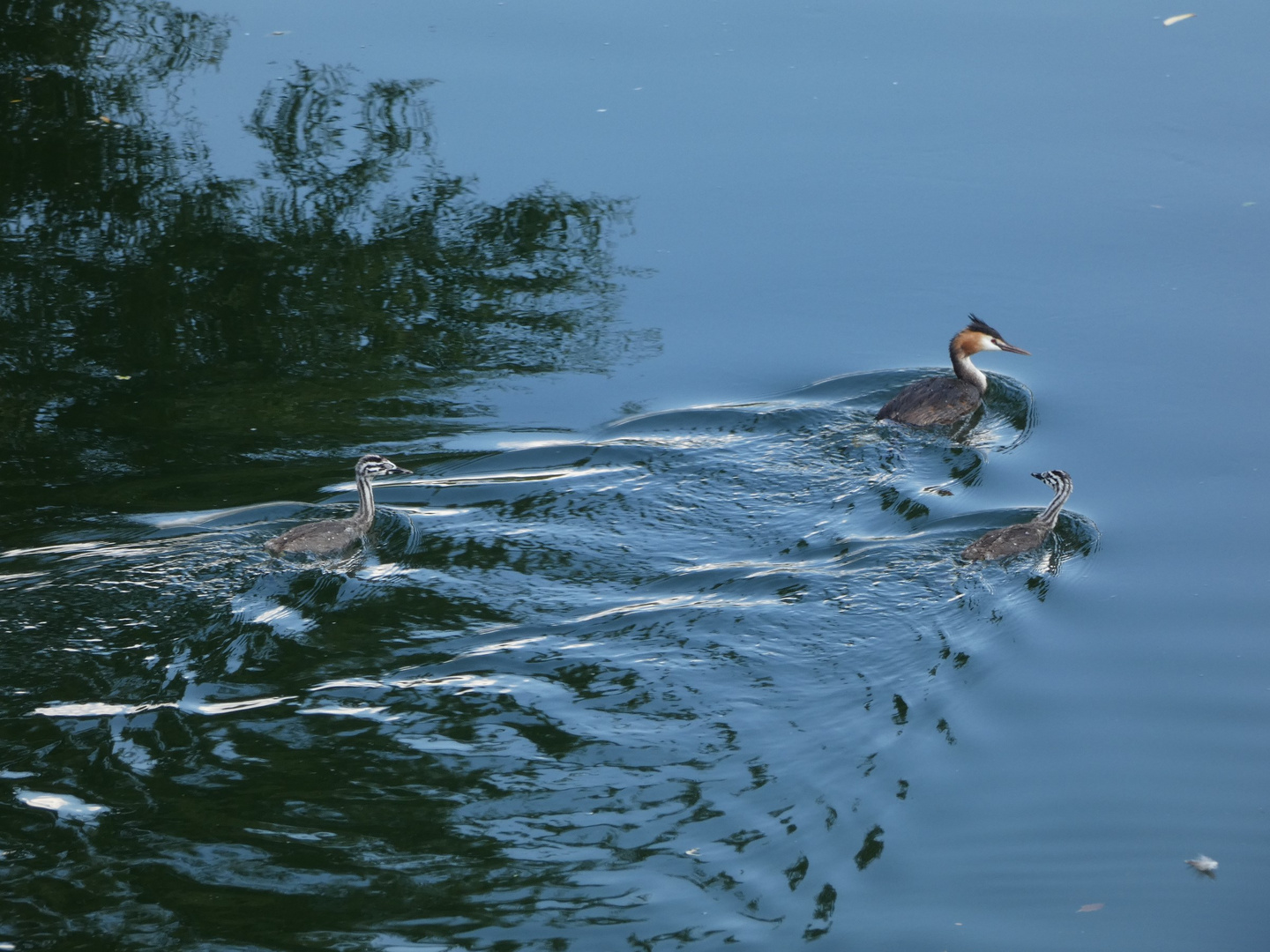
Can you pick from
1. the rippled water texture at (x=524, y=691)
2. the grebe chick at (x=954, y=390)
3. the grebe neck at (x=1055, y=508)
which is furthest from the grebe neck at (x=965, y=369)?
the grebe neck at (x=1055, y=508)

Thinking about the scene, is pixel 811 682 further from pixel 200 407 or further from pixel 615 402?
pixel 200 407

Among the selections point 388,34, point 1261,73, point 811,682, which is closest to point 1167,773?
point 811,682

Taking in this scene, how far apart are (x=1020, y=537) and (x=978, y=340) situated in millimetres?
2436

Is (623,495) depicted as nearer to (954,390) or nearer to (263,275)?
(954,390)

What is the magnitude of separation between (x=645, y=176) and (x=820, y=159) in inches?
66.4

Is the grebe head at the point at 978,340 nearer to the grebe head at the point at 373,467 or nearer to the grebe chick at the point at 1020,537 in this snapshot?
the grebe chick at the point at 1020,537

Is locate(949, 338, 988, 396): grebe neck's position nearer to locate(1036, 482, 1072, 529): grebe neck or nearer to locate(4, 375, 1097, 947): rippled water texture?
locate(4, 375, 1097, 947): rippled water texture

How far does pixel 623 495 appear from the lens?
8.62m

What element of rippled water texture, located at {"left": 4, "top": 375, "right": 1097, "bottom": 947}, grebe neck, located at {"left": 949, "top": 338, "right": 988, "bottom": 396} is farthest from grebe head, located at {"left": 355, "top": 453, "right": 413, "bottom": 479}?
grebe neck, located at {"left": 949, "top": 338, "right": 988, "bottom": 396}

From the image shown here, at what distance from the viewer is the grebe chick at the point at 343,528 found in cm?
788

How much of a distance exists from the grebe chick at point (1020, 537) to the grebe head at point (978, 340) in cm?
187

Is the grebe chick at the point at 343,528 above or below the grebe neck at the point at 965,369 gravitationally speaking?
below

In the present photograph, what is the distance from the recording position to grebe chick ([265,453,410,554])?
7.88 meters

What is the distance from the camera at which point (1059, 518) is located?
855 centimetres
